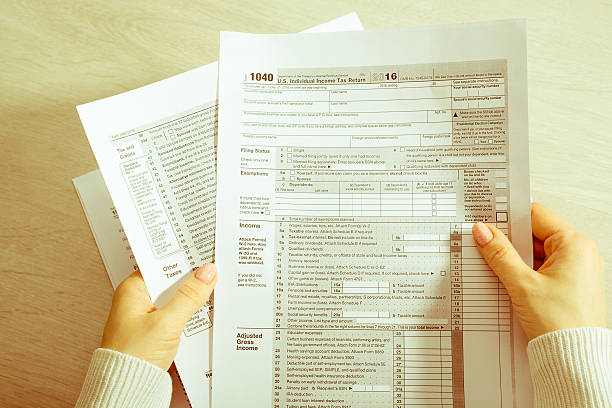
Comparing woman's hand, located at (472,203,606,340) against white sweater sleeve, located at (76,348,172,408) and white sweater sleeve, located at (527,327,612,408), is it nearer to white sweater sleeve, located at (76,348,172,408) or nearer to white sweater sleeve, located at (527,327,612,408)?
white sweater sleeve, located at (527,327,612,408)

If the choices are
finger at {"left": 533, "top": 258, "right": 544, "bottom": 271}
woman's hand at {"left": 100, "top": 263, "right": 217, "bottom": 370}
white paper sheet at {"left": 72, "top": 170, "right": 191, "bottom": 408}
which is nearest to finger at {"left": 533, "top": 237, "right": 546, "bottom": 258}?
finger at {"left": 533, "top": 258, "right": 544, "bottom": 271}

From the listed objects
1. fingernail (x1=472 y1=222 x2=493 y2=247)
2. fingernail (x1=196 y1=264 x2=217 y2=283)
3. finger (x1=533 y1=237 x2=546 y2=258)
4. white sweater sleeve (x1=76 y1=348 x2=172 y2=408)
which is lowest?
white sweater sleeve (x1=76 y1=348 x2=172 y2=408)

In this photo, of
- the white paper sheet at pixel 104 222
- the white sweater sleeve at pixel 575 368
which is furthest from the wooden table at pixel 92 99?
the white sweater sleeve at pixel 575 368

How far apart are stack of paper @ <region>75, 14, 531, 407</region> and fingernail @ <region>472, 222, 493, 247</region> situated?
0.01 m

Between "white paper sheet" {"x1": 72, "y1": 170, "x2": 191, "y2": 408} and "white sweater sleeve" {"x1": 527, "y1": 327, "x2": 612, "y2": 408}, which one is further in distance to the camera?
"white paper sheet" {"x1": 72, "y1": 170, "x2": 191, "y2": 408}

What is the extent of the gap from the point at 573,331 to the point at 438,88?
30 cm

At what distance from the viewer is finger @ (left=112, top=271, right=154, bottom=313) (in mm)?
502

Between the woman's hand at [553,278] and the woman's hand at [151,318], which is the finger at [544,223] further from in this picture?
the woman's hand at [151,318]

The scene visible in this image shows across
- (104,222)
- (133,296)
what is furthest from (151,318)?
(104,222)

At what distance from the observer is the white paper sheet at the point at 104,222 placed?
56cm

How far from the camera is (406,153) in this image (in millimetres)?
522

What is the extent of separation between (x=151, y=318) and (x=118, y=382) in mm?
71

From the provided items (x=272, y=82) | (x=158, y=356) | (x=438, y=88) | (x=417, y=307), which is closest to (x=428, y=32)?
(x=438, y=88)

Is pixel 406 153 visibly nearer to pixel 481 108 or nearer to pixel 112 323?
pixel 481 108
